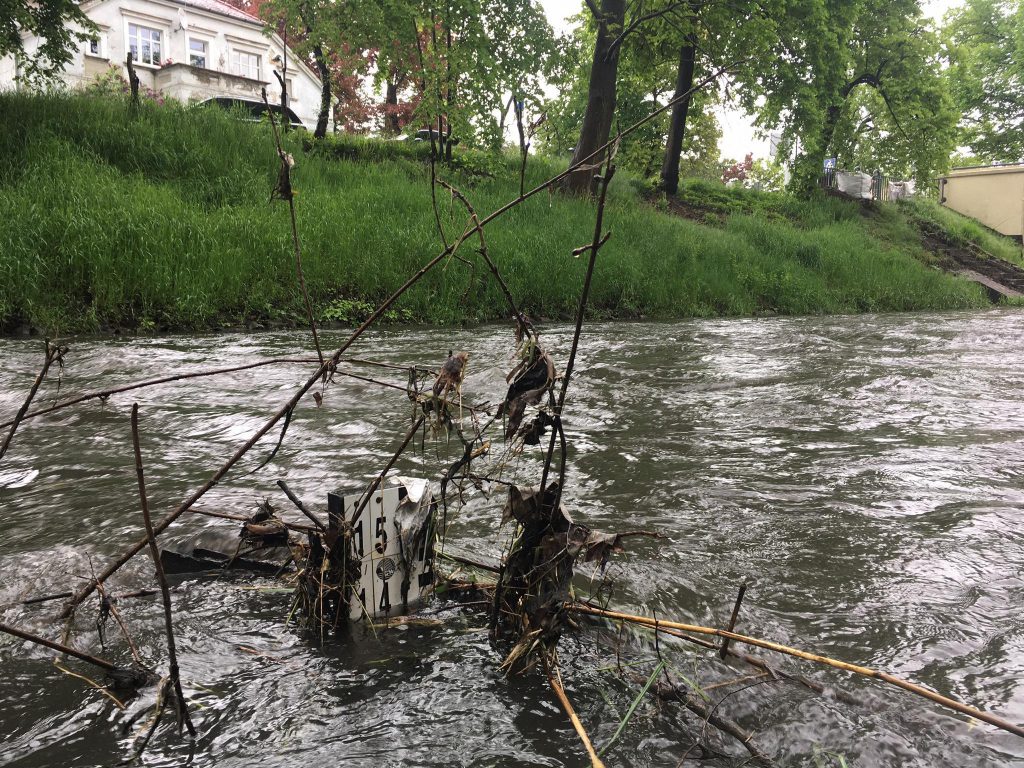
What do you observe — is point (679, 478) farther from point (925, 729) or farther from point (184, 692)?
point (184, 692)

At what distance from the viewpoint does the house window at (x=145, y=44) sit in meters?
33.8

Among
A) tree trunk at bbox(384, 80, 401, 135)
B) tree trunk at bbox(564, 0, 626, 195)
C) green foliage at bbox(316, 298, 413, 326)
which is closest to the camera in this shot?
green foliage at bbox(316, 298, 413, 326)

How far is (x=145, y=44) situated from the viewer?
34375 millimetres

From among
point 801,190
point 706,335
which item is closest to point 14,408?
point 706,335

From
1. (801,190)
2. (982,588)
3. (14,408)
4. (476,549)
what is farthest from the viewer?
(801,190)

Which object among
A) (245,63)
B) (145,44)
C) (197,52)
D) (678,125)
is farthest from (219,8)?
(678,125)

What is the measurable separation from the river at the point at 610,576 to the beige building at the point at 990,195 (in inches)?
1298

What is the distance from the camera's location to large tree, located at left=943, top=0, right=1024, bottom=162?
118ft

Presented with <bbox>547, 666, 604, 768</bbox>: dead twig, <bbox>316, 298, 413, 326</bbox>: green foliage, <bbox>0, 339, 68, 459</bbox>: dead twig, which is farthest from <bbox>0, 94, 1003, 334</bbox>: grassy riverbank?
<bbox>547, 666, 604, 768</bbox>: dead twig

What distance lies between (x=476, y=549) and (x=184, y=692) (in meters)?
1.08

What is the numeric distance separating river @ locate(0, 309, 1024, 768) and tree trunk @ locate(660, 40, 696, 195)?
15972 mm

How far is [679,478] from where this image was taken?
3.30 m

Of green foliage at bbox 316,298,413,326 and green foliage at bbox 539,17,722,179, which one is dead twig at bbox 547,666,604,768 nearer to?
green foliage at bbox 316,298,413,326

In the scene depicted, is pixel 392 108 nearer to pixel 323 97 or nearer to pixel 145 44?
pixel 145 44
